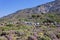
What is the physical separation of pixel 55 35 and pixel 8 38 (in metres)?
5.65

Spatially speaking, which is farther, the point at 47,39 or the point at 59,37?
the point at 59,37

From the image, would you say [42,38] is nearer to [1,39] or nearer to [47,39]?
[47,39]

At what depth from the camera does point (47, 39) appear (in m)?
20.2

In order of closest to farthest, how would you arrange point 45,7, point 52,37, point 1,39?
point 1,39 → point 52,37 → point 45,7

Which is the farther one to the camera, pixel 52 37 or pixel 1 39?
pixel 52 37

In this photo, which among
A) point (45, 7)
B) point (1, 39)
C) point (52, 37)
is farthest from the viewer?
point (45, 7)

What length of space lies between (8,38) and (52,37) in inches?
191

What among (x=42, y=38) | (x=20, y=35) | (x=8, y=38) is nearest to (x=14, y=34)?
(x=20, y=35)

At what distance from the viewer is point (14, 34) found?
22.8 m

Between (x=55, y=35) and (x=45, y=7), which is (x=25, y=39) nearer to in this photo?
(x=55, y=35)

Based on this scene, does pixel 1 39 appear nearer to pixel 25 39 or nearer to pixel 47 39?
pixel 25 39

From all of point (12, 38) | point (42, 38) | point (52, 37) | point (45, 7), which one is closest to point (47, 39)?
point (42, 38)

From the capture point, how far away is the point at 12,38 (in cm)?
2077

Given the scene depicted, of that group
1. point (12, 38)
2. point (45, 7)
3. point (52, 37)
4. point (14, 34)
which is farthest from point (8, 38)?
point (45, 7)
